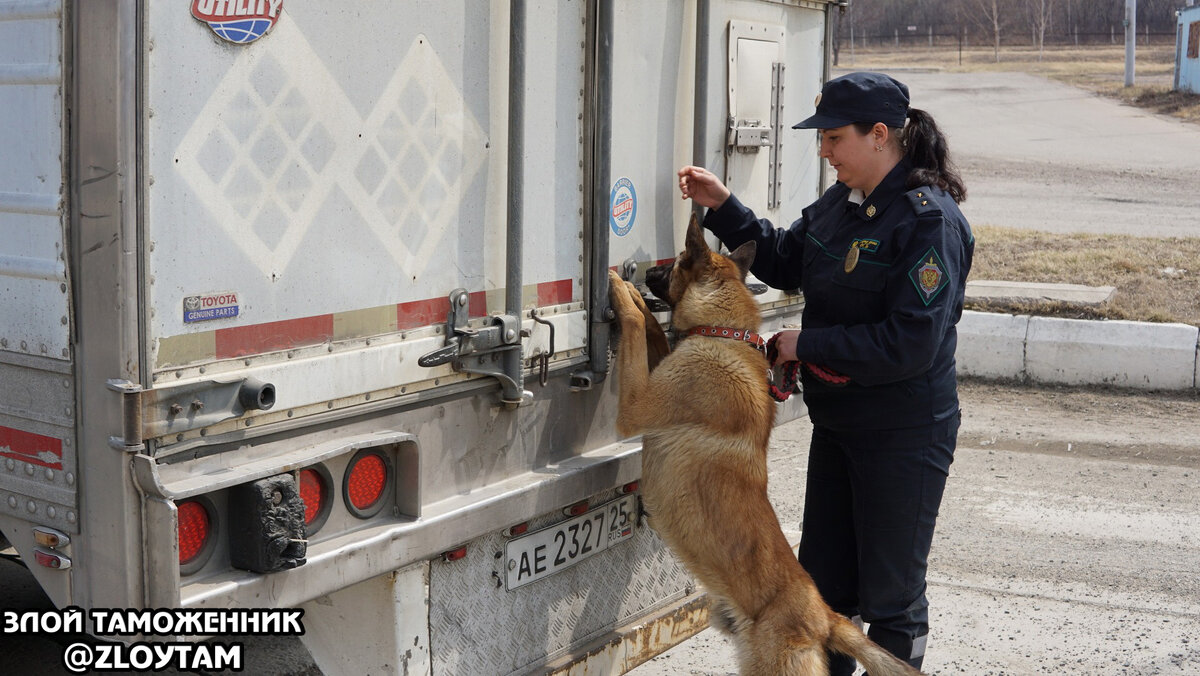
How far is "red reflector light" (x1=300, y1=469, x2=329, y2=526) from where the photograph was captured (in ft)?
7.99

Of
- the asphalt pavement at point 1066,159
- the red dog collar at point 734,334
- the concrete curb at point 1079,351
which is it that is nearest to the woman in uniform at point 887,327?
the red dog collar at point 734,334

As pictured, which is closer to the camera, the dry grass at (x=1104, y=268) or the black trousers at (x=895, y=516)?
the black trousers at (x=895, y=516)

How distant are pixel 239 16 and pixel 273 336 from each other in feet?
2.11

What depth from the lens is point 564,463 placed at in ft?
10.5

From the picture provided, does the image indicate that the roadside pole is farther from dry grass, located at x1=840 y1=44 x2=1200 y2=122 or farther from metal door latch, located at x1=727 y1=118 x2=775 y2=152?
metal door latch, located at x1=727 y1=118 x2=775 y2=152

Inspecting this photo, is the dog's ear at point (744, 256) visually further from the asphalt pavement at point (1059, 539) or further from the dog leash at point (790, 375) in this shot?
the asphalt pavement at point (1059, 539)

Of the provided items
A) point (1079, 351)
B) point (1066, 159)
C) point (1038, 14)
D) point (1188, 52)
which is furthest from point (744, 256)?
point (1038, 14)

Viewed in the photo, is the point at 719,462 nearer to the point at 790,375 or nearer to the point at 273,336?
the point at 790,375

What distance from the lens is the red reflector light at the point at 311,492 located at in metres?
2.44

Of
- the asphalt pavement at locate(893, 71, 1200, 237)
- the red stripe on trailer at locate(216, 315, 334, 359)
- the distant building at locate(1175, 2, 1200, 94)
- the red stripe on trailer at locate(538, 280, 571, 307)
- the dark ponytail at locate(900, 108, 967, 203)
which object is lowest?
the red stripe on trailer at locate(216, 315, 334, 359)

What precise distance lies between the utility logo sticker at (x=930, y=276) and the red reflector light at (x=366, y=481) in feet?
4.94

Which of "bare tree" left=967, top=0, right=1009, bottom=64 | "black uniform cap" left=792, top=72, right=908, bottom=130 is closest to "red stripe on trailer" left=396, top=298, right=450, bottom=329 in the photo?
"black uniform cap" left=792, top=72, right=908, bottom=130

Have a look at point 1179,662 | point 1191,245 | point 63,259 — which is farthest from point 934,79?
point 63,259

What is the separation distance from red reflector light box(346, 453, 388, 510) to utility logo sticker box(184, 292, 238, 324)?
19.5 inches
